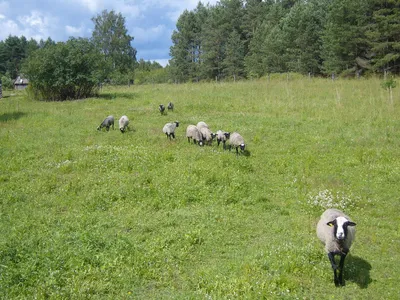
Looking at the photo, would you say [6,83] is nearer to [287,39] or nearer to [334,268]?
[287,39]

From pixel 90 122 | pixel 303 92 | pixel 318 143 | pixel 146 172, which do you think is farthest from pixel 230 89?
pixel 146 172

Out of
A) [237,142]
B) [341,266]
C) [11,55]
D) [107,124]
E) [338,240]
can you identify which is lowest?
[341,266]

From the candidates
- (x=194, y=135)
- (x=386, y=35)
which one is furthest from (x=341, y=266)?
(x=386, y=35)

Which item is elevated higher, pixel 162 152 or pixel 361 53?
pixel 361 53

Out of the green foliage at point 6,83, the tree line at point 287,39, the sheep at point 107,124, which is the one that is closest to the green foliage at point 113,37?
the tree line at point 287,39

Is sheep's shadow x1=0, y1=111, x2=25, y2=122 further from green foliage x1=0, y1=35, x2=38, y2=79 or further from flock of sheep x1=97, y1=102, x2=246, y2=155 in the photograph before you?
green foliage x1=0, y1=35, x2=38, y2=79

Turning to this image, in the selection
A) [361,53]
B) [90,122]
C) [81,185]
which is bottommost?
[81,185]

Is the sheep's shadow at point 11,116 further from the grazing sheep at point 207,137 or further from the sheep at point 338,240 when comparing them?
the sheep at point 338,240

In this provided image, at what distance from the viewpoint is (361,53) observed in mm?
38219

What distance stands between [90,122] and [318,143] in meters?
13.7

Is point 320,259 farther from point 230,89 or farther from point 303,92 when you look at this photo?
point 230,89

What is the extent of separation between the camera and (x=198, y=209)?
9547 mm

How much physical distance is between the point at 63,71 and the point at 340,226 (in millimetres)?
29920

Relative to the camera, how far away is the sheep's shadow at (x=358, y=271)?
6.54 m
